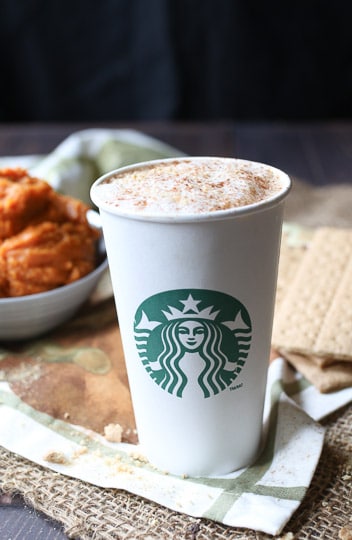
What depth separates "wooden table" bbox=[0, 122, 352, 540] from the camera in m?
2.24

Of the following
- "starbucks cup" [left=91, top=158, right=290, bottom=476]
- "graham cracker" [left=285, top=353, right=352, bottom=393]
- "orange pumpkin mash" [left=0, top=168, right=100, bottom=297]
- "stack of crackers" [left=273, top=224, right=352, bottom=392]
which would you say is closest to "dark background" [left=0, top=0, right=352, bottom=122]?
"stack of crackers" [left=273, top=224, right=352, bottom=392]

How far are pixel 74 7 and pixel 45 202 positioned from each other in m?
2.13

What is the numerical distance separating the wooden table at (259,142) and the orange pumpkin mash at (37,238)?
40.6 inches

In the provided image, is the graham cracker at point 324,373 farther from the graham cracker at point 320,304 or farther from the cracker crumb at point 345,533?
the cracker crumb at point 345,533

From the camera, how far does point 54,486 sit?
0.91 m

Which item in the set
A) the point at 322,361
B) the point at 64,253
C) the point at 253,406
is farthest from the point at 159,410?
the point at 64,253

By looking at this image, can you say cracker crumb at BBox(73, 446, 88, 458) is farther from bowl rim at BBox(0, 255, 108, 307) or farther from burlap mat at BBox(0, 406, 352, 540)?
bowl rim at BBox(0, 255, 108, 307)

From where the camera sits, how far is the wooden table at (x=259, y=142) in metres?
2.24

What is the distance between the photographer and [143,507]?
2.87 feet

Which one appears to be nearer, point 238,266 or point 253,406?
point 238,266

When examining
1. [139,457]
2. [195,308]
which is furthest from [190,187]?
[139,457]

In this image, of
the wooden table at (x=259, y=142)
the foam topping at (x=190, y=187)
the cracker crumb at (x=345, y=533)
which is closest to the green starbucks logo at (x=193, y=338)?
the foam topping at (x=190, y=187)

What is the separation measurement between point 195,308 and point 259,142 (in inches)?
71.3

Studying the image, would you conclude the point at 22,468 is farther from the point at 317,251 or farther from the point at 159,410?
the point at 317,251
